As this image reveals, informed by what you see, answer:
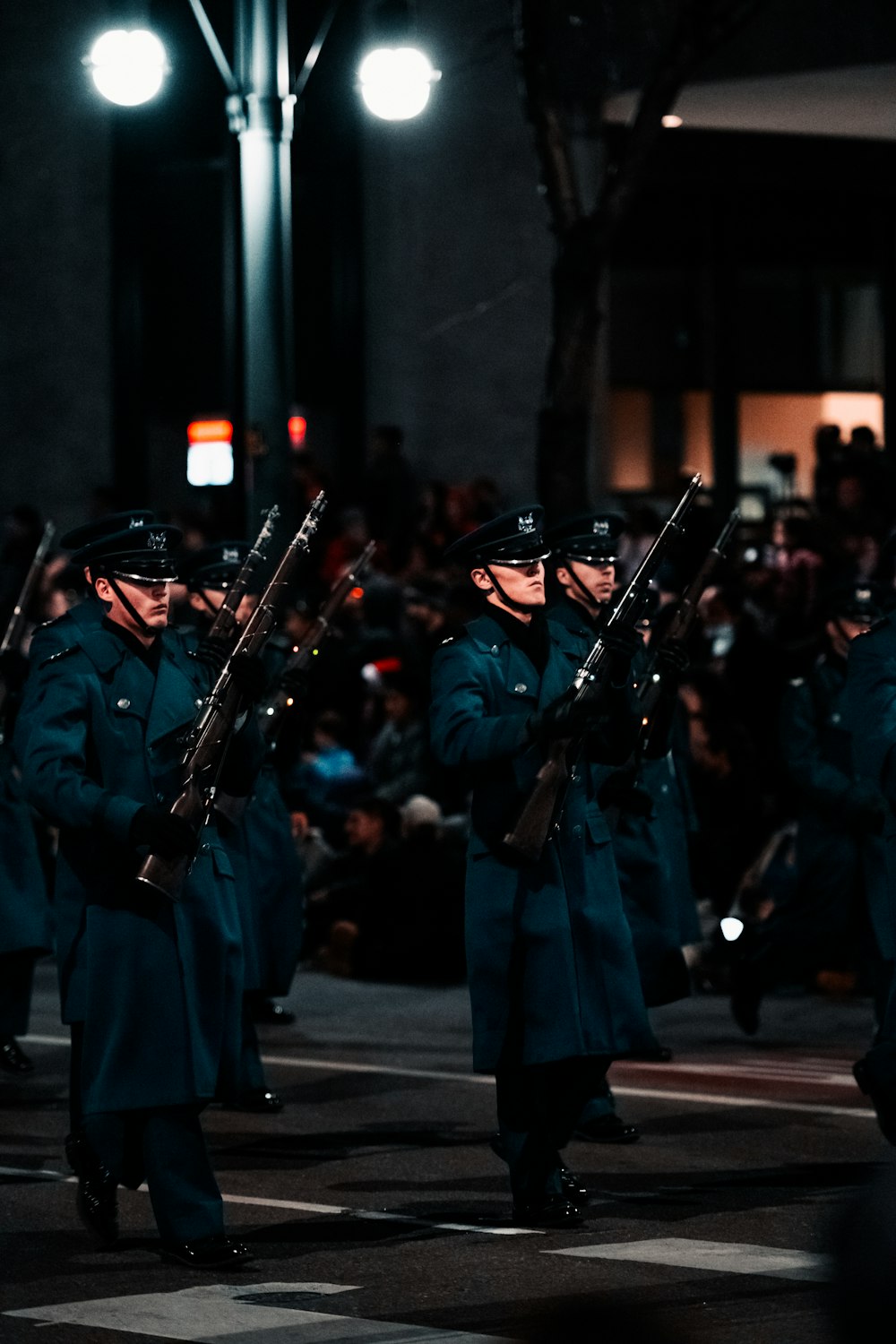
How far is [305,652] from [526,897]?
3151 millimetres

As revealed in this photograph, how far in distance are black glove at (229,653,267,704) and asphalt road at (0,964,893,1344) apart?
4.87ft

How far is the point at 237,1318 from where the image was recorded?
20.3ft

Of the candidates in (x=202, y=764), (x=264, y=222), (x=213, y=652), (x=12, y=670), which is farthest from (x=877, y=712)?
(x=264, y=222)

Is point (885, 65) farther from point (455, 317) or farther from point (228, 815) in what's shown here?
point (228, 815)

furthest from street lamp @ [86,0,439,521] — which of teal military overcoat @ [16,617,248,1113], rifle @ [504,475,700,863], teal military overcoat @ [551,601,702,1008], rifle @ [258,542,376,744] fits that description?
teal military overcoat @ [16,617,248,1113]

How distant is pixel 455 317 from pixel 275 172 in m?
8.28

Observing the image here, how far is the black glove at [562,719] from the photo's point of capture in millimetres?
7160

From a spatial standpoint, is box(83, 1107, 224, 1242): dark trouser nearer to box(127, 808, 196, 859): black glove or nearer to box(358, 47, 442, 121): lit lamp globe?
box(127, 808, 196, 859): black glove

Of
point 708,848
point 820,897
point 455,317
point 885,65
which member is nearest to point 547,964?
point 820,897

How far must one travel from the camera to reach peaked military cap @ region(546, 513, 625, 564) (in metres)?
9.61

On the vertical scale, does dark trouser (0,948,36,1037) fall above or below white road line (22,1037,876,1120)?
above

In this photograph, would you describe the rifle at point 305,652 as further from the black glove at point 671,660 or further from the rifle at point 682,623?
the black glove at point 671,660

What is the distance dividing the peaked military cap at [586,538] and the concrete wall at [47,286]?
559 inches

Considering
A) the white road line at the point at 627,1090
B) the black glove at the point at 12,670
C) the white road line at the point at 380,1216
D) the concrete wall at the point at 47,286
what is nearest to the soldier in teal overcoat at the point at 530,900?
the white road line at the point at 380,1216
